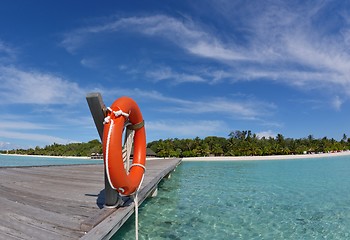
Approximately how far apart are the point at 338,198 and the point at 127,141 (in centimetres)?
657

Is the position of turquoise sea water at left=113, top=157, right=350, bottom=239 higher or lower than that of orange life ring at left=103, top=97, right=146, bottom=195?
lower

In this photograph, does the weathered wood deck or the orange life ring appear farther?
the orange life ring

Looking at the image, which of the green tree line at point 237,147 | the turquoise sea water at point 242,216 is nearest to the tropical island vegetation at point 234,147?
the green tree line at point 237,147

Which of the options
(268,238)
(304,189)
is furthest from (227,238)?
(304,189)

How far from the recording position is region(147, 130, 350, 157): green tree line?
46.1m

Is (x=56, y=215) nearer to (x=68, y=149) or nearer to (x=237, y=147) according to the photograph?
(x=237, y=147)

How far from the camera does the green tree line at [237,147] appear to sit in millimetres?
46062

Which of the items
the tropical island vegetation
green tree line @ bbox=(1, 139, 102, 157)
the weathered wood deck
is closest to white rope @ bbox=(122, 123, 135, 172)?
the weathered wood deck

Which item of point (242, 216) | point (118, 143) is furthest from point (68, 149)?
point (118, 143)

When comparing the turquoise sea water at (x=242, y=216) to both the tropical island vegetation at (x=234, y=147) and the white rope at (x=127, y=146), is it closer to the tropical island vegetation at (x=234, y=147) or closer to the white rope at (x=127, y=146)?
the white rope at (x=127, y=146)

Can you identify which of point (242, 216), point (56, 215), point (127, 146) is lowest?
point (242, 216)

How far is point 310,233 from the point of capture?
13.5ft

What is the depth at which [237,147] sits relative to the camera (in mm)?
48312

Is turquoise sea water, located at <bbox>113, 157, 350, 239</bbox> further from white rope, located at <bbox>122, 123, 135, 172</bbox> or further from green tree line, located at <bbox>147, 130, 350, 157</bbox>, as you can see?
green tree line, located at <bbox>147, 130, 350, 157</bbox>
